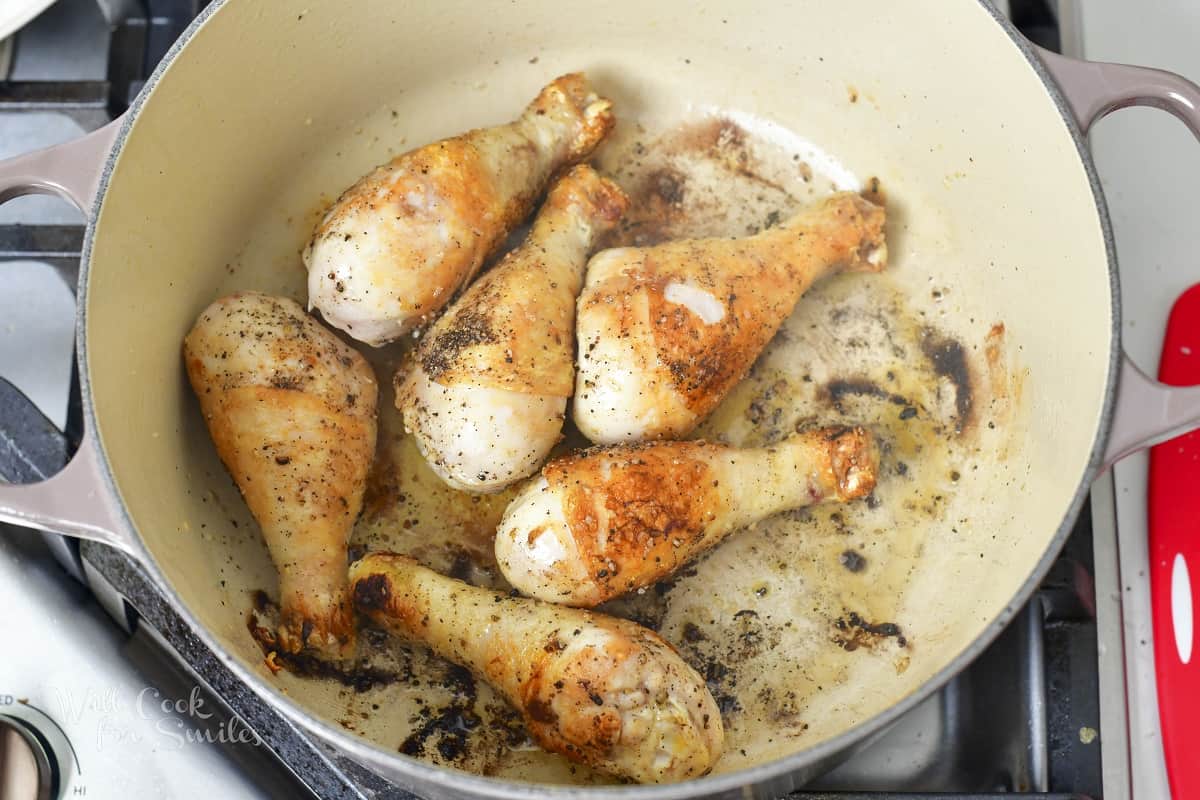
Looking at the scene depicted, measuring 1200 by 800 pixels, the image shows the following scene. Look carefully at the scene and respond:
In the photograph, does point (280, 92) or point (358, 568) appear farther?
point (280, 92)

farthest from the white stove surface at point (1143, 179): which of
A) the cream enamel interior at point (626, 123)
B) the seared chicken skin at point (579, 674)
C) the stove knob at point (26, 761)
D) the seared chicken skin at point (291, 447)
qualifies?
the stove knob at point (26, 761)

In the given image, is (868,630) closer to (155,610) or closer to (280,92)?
(155,610)

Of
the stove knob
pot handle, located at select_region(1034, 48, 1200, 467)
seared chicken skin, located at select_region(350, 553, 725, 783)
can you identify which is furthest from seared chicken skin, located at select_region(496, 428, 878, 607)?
the stove knob

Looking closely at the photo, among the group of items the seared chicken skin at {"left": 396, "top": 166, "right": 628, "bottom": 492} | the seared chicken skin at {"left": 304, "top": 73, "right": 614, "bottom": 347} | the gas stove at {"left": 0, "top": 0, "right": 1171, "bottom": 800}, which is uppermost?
the seared chicken skin at {"left": 304, "top": 73, "right": 614, "bottom": 347}

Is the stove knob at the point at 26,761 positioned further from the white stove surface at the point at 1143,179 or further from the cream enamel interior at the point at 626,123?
the white stove surface at the point at 1143,179

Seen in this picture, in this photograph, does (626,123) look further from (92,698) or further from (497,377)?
(92,698)

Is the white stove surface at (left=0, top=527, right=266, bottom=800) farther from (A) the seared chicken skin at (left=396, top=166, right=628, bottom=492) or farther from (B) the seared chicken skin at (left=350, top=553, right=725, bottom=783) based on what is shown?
(A) the seared chicken skin at (left=396, top=166, right=628, bottom=492)

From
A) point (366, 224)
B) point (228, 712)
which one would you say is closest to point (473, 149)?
point (366, 224)
